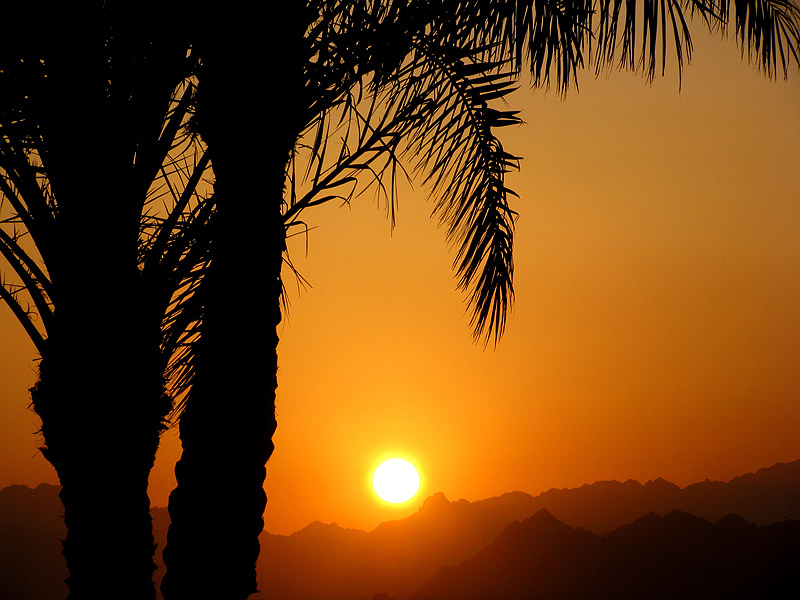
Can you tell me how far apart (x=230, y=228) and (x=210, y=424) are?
0.65m

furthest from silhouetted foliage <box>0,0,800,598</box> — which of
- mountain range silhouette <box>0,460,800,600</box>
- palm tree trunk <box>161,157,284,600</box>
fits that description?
mountain range silhouette <box>0,460,800,600</box>

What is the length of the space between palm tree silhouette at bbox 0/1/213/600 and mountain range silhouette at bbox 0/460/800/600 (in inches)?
2800

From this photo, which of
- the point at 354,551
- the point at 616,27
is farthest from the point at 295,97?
the point at 354,551

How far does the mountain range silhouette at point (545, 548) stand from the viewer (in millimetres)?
107125

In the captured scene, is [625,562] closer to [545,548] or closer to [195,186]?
[545,548]

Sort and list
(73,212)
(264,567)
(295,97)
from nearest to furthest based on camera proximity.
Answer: (295,97) → (73,212) → (264,567)

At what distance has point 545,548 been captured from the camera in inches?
5064

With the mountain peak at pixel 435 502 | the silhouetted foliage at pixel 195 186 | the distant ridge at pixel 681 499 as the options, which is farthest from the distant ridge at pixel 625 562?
the silhouetted foliage at pixel 195 186

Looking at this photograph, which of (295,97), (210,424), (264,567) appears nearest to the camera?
(210,424)

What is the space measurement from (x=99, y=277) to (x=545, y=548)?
442 feet

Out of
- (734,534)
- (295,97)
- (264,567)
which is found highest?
(295,97)

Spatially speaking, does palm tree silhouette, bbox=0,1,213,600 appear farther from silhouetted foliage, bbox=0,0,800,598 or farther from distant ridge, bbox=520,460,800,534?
distant ridge, bbox=520,460,800,534

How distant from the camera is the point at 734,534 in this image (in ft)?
369

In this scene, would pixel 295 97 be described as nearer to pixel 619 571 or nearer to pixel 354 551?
pixel 619 571
